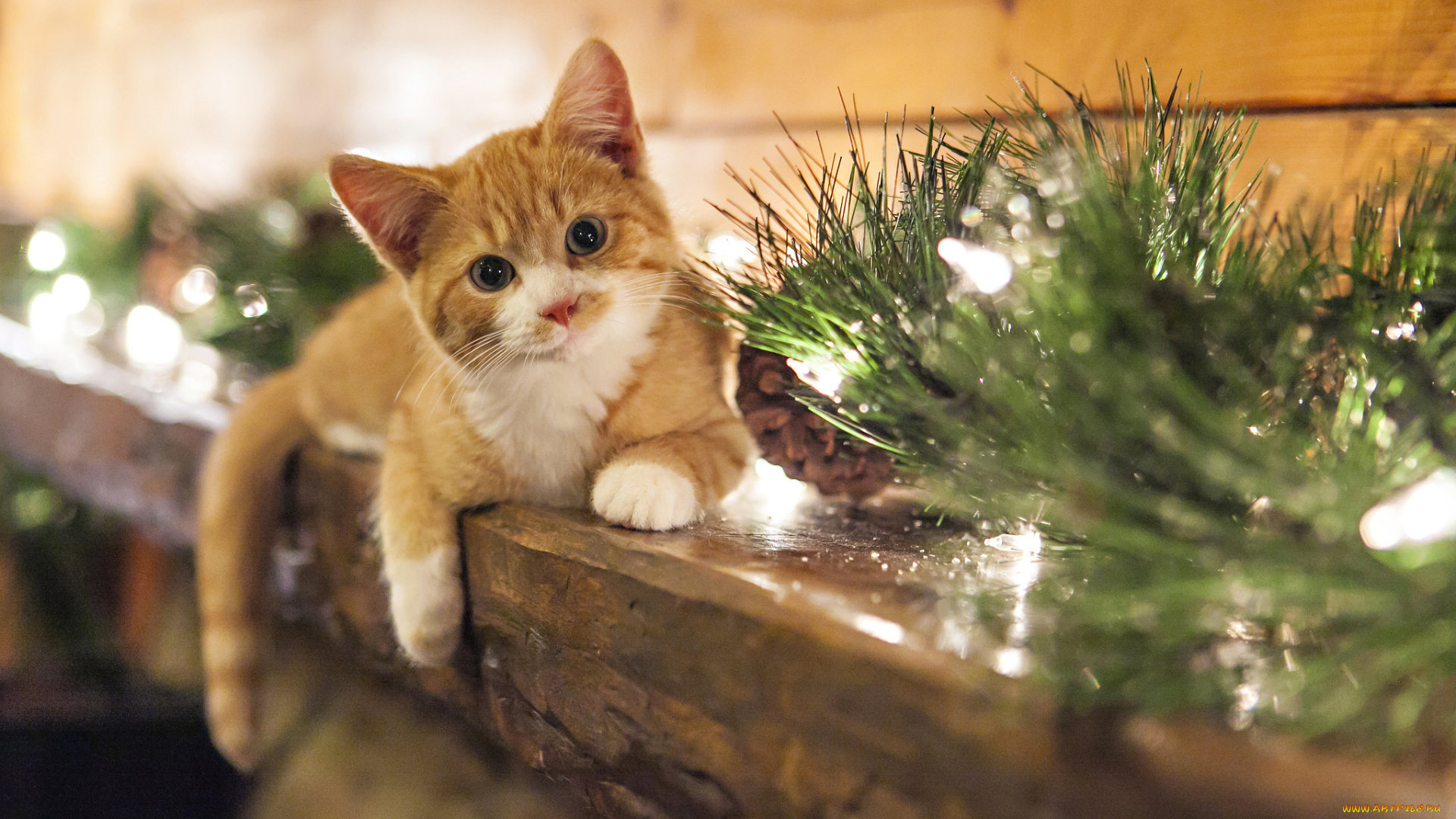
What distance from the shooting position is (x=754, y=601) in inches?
23.8

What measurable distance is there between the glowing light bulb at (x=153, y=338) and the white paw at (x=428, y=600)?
129cm

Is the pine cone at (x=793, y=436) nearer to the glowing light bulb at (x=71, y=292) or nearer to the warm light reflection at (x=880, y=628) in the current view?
the warm light reflection at (x=880, y=628)

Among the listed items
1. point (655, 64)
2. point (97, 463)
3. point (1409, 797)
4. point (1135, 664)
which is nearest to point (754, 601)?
point (1135, 664)

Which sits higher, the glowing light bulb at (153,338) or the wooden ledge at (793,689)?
the glowing light bulb at (153,338)

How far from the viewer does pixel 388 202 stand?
0.94 metres

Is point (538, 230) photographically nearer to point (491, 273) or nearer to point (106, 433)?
point (491, 273)

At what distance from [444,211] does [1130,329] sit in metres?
0.72

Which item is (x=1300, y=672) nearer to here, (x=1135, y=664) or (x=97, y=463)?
A: (x=1135, y=664)

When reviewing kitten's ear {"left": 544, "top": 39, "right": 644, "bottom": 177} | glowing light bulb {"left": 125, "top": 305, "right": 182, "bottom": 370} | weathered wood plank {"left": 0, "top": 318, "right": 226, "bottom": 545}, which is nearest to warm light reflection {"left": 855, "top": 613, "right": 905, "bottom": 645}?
kitten's ear {"left": 544, "top": 39, "right": 644, "bottom": 177}

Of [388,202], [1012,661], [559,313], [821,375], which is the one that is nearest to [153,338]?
[388,202]

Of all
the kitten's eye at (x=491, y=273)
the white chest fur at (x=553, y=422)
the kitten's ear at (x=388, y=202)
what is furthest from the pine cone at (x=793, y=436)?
the kitten's ear at (x=388, y=202)

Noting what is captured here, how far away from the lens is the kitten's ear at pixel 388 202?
0.90 m

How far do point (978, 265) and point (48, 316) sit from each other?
2.51 meters

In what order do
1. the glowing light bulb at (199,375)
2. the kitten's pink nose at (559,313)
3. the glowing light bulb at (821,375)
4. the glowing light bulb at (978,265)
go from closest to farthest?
the glowing light bulb at (978,265)
the glowing light bulb at (821,375)
the kitten's pink nose at (559,313)
the glowing light bulb at (199,375)
